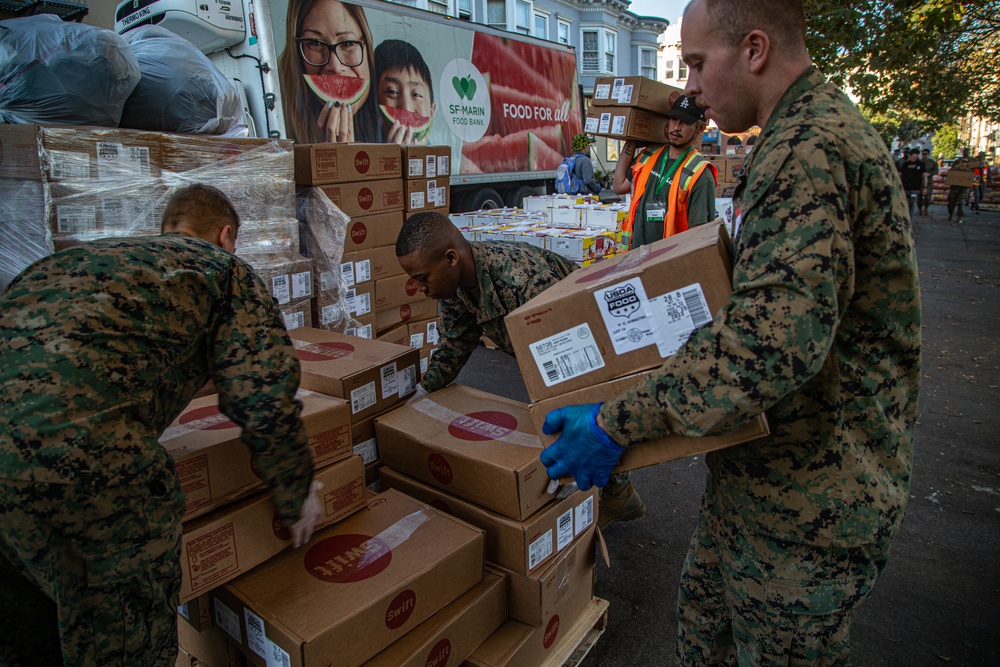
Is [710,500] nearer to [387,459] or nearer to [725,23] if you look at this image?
[725,23]

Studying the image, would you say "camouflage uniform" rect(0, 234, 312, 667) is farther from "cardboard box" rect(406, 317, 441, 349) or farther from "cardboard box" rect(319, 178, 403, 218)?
"cardboard box" rect(406, 317, 441, 349)

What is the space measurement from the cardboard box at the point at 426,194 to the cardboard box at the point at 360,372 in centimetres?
180

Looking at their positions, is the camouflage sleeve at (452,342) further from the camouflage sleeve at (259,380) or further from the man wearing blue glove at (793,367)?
the man wearing blue glove at (793,367)

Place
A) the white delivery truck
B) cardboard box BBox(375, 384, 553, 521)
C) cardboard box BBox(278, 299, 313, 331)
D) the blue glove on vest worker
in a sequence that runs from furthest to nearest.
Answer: the white delivery truck
cardboard box BBox(278, 299, 313, 331)
cardboard box BBox(375, 384, 553, 521)
the blue glove on vest worker

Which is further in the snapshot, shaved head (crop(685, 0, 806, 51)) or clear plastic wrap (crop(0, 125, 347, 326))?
clear plastic wrap (crop(0, 125, 347, 326))

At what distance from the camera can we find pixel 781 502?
1.26m

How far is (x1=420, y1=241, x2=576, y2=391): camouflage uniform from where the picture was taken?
2.40 m

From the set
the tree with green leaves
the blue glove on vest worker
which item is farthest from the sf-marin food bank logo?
the blue glove on vest worker

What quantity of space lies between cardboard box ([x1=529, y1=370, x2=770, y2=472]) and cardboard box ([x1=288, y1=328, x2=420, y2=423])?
1006mm

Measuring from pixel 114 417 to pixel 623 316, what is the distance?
108 cm

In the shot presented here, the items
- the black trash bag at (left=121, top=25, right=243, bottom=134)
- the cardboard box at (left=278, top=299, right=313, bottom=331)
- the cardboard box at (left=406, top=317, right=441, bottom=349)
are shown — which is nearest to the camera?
the black trash bag at (left=121, top=25, right=243, bottom=134)

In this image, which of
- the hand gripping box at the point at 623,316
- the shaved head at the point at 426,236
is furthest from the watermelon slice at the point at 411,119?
the hand gripping box at the point at 623,316

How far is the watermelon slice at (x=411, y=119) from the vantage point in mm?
8359

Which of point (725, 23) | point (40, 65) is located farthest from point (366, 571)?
point (40, 65)
